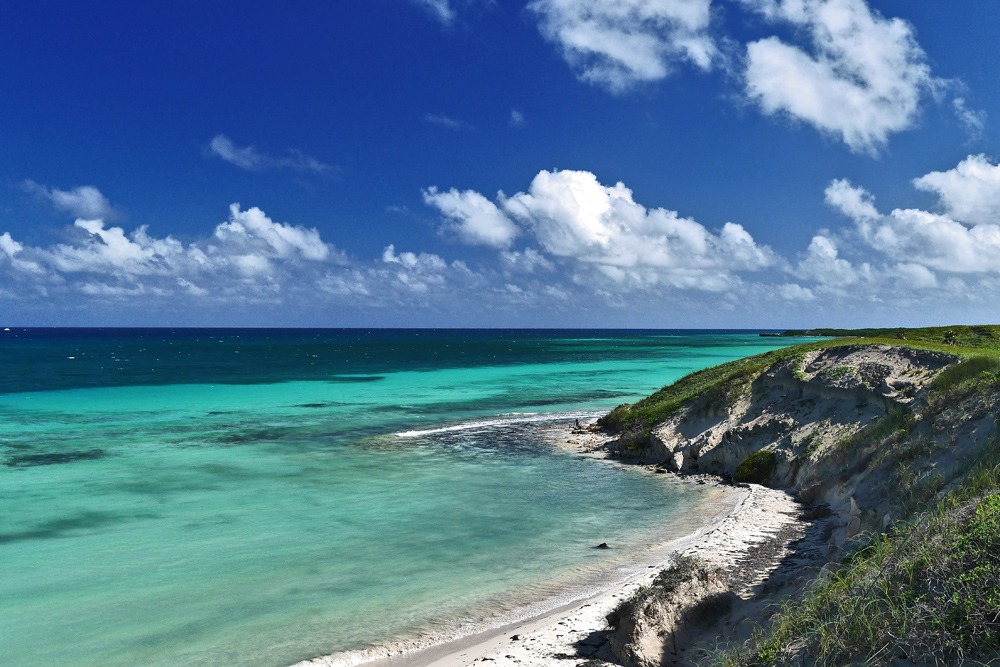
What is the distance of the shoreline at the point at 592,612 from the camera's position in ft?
37.4

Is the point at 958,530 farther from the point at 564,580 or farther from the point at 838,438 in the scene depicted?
the point at 838,438

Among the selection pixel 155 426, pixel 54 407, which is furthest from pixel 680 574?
pixel 54 407

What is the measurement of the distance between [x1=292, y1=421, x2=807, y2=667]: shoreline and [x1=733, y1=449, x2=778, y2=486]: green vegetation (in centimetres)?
346

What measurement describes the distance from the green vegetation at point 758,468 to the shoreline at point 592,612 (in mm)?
3458

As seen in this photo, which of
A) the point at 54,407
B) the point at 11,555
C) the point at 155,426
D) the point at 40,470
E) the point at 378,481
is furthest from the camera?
the point at 54,407

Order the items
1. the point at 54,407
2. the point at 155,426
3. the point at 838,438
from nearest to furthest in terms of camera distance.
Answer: the point at 838,438
the point at 155,426
the point at 54,407

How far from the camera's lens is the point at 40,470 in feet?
92.2

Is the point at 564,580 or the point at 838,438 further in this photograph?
the point at 838,438

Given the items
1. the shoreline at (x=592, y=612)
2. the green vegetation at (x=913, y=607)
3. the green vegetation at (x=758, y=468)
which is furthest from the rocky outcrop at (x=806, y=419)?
the green vegetation at (x=913, y=607)

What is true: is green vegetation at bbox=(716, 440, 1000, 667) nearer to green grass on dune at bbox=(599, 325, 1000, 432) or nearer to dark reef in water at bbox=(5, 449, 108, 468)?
green grass on dune at bbox=(599, 325, 1000, 432)

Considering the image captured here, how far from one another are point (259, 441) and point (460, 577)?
23.5 meters

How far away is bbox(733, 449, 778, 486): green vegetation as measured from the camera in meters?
24.5

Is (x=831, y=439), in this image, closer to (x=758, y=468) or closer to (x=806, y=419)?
(x=806, y=419)

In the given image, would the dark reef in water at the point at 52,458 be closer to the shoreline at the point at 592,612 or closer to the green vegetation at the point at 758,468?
the shoreline at the point at 592,612
